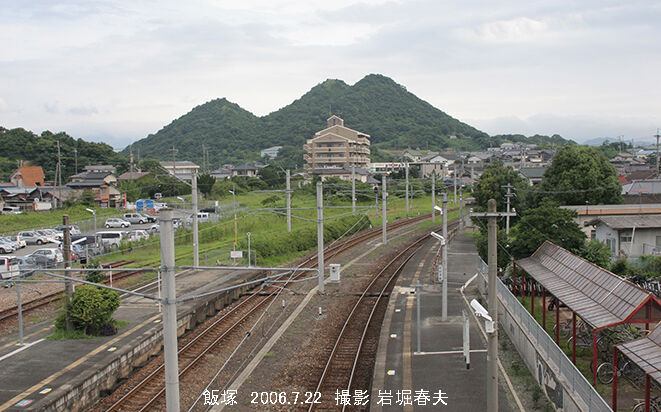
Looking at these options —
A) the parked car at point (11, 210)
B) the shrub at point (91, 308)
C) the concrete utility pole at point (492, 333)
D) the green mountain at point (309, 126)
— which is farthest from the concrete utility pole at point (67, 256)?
the green mountain at point (309, 126)

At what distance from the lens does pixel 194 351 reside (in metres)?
14.0

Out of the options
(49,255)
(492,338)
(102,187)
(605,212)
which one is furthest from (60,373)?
(102,187)

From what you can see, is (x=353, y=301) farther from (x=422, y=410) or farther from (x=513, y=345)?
(x=422, y=410)

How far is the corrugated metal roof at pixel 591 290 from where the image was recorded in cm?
949

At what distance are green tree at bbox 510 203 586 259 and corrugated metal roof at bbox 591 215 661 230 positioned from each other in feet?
20.4

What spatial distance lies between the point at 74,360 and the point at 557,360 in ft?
34.6

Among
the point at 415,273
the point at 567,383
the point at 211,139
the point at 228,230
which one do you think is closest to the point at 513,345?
the point at 567,383

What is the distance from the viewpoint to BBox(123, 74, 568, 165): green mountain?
142 metres

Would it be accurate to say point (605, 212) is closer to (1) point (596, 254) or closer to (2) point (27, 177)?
(1) point (596, 254)

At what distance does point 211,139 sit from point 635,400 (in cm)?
14093

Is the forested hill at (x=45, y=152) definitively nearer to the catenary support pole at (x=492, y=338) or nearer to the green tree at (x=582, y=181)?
the green tree at (x=582, y=181)

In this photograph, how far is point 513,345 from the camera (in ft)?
45.0

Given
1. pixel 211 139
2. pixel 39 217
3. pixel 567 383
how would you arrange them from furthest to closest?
pixel 211 139 < pixel 39 217 < pixel 567 383

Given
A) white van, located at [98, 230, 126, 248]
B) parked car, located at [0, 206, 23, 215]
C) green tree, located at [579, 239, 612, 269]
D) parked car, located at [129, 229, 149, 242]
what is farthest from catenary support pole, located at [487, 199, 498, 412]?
parked car, located at [0, 206, 23, 215]
